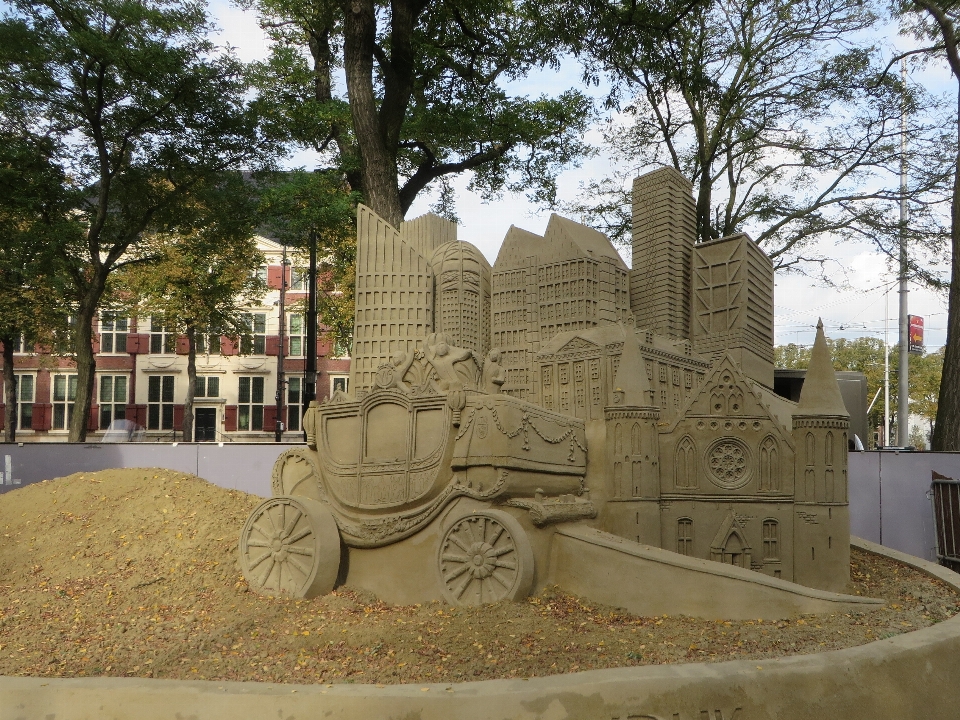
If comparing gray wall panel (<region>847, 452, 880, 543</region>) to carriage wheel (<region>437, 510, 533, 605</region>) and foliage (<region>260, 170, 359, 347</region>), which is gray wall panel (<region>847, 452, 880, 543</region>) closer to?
carriage wheel (<region>437, 510, 533, 605</region>)

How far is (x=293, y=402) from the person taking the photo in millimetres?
42375

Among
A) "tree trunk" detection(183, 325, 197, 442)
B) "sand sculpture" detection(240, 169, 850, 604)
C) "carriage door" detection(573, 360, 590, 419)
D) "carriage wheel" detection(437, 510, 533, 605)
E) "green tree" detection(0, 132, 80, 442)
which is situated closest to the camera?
"carriage wheel" detection(437, 510, 533, 605)

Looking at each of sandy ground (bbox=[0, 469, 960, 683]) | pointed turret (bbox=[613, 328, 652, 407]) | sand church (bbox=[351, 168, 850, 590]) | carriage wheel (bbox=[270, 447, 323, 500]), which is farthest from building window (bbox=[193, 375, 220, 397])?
pointed turret (bbox=[613, 328, 652, 407])

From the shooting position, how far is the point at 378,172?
17.3 m

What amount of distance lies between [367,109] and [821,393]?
10368 mm

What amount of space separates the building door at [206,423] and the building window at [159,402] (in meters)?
1.24

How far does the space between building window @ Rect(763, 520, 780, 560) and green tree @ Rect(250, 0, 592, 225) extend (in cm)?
1105

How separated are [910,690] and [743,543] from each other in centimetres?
329

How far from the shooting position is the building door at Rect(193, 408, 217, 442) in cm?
4062

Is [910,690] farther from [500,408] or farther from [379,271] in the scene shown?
[379,271]

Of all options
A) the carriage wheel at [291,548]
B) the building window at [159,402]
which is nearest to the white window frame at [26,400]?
the building window at [159,402]

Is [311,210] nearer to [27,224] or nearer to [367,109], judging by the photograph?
[367,109]

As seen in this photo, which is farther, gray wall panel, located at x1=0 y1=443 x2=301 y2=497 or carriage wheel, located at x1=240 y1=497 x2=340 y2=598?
gray wall panel, located at x1=0 y1=443 x2=301 y2=497

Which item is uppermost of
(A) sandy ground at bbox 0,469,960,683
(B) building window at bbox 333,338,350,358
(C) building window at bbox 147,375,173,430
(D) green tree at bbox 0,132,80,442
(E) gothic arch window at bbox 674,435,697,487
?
(D) green tree at bbox 0,132,80,442
